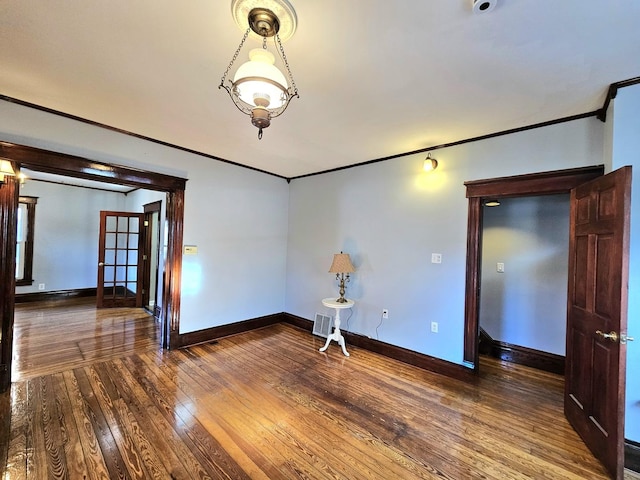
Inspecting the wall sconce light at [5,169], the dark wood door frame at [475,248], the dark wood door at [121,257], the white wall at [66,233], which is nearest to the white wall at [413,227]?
the dark wood door frame at [475,248]

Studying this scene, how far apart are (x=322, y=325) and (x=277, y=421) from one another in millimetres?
1995

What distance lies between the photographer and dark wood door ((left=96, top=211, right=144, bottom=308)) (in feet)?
18.6

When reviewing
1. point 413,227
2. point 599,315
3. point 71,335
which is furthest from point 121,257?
point 599,315

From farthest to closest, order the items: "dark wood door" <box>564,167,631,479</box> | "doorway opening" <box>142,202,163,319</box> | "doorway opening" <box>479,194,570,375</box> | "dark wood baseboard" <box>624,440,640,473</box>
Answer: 1. "doorway opening" <box>142,202,163,319</box>
2. "doorway opening" <box>479,194,570,375</box>
3. "dark wood baseboard" <box>624,440,640,473</box>
4. "dark wood door" <box>564,167,631,479</box>

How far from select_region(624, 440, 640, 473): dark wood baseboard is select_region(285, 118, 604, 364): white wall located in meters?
1.27

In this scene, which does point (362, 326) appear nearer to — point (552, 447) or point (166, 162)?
point (552, 447)

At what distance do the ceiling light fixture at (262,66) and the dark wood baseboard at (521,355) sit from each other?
12.5ft

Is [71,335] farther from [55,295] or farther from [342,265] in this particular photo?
[342,265]

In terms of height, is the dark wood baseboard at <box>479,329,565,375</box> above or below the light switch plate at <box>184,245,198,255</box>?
below

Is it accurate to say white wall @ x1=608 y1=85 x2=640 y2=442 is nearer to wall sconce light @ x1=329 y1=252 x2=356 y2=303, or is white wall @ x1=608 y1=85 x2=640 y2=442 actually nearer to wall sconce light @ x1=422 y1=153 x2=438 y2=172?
wall sconce light @ x1=422 y1=153 x2=438 y2=172

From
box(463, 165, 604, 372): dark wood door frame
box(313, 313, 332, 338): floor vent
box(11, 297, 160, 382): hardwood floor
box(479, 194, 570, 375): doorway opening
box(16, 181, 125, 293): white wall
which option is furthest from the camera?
box(16, 181, 125, 293): white wall

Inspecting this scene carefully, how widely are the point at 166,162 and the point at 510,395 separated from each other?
14.9 feet

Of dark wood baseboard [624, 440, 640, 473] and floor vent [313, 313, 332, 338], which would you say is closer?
dark wood baseboard [624, 440, 640, 473]

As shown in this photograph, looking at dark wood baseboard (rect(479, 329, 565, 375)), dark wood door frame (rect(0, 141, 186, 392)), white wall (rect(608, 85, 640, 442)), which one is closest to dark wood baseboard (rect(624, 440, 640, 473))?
white wall (rect(608, 85, 640, 442))
